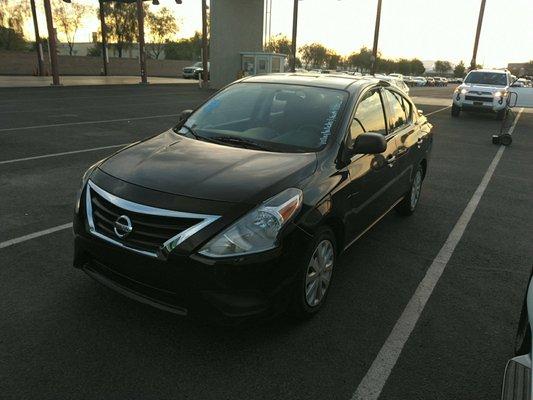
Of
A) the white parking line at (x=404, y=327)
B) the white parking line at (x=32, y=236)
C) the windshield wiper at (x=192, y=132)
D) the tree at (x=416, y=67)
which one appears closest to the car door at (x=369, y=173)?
the white parking line at (x=404, y=327)

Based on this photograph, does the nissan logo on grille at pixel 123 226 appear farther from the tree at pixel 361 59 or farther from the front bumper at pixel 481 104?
the tree at pixel 361 59

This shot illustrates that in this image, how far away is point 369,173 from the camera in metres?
4.02

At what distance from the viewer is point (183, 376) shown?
2.75 metres

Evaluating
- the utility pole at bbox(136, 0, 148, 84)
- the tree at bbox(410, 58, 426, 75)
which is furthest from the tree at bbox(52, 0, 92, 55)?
the tree at bbox(410, 58, 426, 75)

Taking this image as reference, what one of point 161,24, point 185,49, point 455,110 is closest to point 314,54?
point 185,49

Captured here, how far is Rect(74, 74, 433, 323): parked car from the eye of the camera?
8.93 ft

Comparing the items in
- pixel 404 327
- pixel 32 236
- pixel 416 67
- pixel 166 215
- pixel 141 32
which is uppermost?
pixel 141 32

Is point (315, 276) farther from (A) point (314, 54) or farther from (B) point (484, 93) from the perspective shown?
(A) point (314, 54)

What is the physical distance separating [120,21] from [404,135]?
67799mm

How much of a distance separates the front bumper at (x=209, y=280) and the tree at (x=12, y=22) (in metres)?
60.3

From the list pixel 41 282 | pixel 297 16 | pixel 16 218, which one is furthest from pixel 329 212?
pixel 297 16

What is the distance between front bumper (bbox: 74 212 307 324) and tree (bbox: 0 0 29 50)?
6027 cm

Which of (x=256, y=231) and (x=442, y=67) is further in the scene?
(x=442, y=67)

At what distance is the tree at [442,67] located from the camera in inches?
6801
